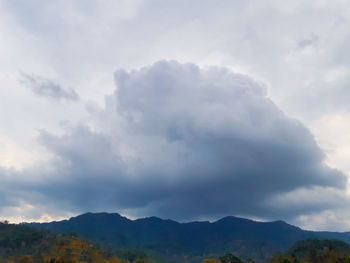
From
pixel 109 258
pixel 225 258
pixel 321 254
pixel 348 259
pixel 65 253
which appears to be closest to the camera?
pixel 348 259

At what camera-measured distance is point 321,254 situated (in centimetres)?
15312

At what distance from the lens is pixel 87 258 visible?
6772 inches

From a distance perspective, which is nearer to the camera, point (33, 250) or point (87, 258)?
point (87, 258)

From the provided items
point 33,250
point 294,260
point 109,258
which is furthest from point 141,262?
point 294,260

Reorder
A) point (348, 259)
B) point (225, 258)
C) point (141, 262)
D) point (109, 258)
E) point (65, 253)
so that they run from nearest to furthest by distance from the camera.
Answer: point (348, 259) < point (225, 258) < point (65, 253) < point (141, 262) < point (109, 258)

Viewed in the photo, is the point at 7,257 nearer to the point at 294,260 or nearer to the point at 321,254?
the point at 294,260

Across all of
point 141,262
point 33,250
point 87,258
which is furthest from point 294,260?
point 33,250

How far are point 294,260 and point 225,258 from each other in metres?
27.6

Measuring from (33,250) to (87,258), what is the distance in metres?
37.9

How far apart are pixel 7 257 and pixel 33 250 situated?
1504 cm

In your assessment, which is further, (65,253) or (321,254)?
(65,253)

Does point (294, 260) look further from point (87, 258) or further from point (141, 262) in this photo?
point (87, 258)

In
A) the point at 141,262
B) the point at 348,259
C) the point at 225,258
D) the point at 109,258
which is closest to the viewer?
the point at 348,259

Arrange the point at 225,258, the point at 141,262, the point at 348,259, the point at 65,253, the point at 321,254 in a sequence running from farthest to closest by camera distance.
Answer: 1. the point at 141,262
2. the point at 65,253
3. the point at 321,254
4. the point at 225,258
5. the point at 348,259
